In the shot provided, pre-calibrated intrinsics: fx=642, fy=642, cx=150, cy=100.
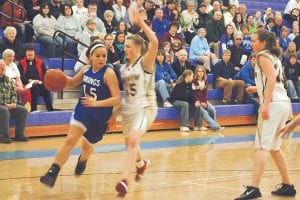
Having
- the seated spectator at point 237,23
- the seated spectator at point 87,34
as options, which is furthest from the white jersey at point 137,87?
the seated spectator at point 237,23

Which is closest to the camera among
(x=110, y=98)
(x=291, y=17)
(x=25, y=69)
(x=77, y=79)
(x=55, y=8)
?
(x=110, y=98)

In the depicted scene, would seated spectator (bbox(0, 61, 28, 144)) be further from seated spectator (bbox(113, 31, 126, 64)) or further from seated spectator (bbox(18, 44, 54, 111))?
seated spectator (bbox(113, 31, 126, 64))

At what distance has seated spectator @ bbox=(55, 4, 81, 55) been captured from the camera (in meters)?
14.0

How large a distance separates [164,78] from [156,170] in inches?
231

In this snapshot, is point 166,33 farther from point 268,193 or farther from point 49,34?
point 268,193

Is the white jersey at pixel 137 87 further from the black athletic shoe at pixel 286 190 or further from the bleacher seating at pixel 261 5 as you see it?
the bleacher seating at pixel 261 5

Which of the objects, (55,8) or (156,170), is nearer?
(156,170)

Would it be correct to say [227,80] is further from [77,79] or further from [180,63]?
[77,79]

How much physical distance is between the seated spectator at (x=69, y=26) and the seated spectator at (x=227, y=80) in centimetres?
331

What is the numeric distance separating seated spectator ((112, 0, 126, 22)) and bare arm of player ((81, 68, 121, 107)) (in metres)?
9.00

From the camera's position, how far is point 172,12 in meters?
16.8

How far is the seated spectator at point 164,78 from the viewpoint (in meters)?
13.3

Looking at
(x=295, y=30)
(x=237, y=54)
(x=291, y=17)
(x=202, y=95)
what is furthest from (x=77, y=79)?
(x=291, y=17)

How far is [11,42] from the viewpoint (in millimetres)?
12469
